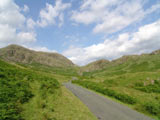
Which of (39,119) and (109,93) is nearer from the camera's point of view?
(39,119)

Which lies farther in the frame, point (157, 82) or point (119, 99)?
point (157, 82)

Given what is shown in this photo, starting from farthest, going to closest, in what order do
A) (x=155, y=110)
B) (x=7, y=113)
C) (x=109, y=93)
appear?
(x=109, y=93), (x=155, y=110), (x=7, y=113)

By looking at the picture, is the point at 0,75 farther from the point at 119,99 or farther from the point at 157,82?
the point at 157,82

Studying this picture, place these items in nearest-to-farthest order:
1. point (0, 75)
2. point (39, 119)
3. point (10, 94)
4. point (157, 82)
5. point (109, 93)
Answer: point (39, 119) < point (10, 94) < point (0, 75) < point (109, 93) < point (157, 82)

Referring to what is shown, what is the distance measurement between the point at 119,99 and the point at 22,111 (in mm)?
15124

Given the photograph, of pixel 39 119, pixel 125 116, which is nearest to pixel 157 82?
pixel 125 116

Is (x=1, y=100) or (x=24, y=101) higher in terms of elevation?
(x=1, y=100)

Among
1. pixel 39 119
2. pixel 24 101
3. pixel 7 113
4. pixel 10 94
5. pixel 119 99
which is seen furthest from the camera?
pixel 119 99

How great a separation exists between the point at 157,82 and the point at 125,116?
36538mm

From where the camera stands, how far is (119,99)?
16.9 m

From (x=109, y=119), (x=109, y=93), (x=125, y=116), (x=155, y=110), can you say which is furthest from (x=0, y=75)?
(x=155, y=110)

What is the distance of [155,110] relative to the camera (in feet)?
37.5

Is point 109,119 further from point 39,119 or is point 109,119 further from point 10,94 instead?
point 10,94

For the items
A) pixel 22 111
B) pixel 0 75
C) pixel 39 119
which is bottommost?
pixel 39 119
